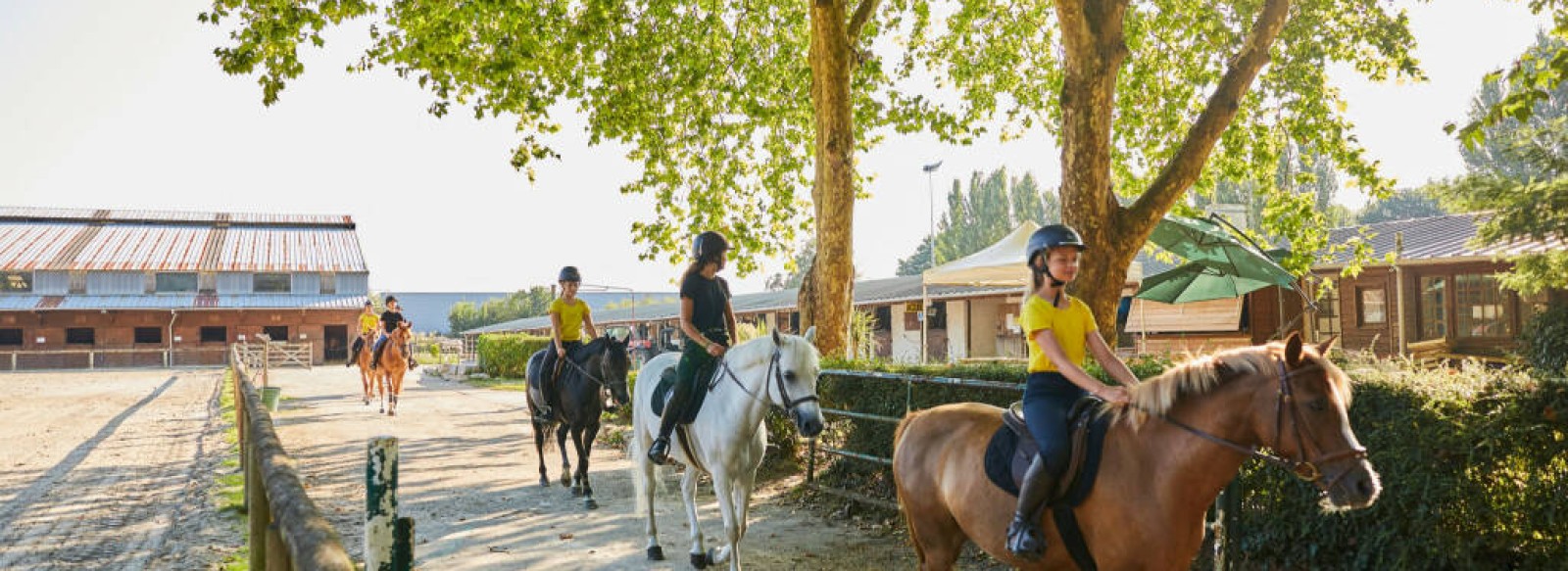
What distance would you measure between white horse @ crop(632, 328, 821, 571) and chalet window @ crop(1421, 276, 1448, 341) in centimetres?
1796

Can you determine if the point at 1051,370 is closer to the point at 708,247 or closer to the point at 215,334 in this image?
the point at 708,247

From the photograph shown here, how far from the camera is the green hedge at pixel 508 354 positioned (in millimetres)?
31031

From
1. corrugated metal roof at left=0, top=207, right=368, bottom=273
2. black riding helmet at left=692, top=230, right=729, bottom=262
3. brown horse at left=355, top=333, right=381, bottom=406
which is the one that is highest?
corrugated metal roof at left=0, top=207, right=368, bottom=273

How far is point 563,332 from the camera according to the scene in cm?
1027

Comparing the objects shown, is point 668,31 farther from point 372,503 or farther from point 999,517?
point 372,503

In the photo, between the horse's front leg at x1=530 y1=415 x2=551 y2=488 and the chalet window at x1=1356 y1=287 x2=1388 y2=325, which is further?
the chalet window at x1=1356 y1=287 x2=1388 y2=325

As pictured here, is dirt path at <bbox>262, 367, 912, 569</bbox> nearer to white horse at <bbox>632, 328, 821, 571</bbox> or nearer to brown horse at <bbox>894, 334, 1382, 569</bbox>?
white horse at <bbox>632, 328, 821, 571</bbox>

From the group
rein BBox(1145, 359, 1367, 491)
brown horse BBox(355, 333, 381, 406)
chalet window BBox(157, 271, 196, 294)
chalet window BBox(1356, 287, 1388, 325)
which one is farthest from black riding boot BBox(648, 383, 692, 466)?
chalet window BBox(157, 271, 196, 294)

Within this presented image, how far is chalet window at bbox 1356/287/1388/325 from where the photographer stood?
67.0ft

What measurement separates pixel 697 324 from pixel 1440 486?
455 centimetres

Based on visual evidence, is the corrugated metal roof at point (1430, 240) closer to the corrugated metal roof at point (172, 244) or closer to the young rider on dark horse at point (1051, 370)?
the young rider on dark horse at point (1051, 370)

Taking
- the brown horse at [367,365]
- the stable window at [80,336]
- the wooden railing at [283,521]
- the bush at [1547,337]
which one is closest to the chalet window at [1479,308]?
the bush at [1547,337]

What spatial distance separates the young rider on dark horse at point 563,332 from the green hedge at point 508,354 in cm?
2017

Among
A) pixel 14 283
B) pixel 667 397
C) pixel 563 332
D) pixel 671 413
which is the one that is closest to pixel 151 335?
pixel 14 283
